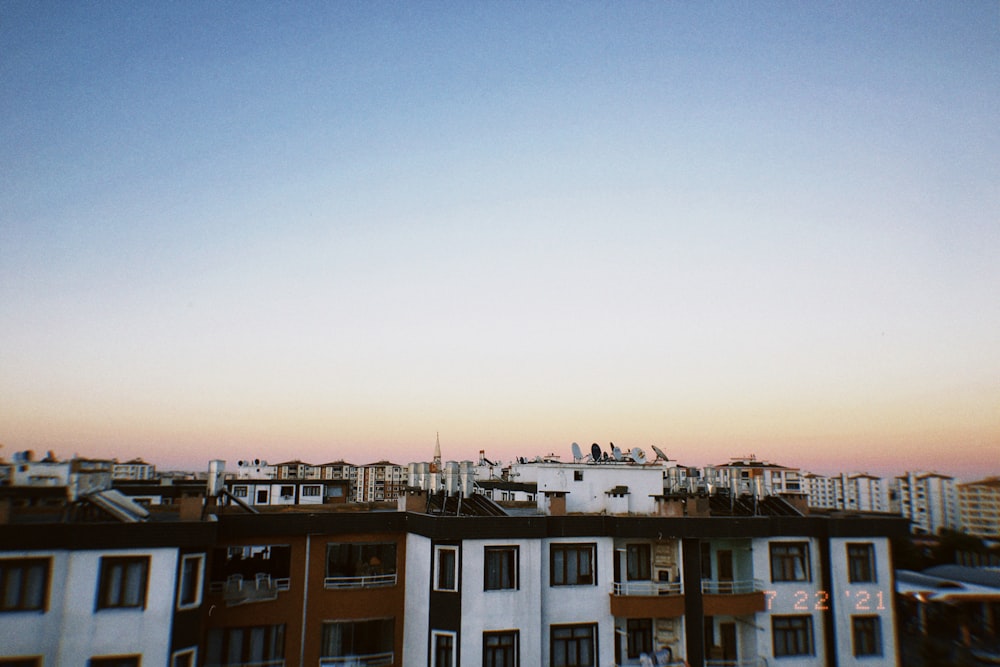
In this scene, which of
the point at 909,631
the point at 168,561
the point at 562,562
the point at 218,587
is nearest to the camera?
the point at 168,561

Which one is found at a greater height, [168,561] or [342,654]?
[168,561]

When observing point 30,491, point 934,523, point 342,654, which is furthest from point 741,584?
point 934,523

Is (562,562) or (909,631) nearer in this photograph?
(562,562)

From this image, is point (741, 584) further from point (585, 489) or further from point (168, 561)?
point (168, 561)

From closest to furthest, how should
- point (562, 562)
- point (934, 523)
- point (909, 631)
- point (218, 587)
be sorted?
1. point (218, 587)
2. point (562, 562)
3. point (909, 631)
4. point (934, 523)

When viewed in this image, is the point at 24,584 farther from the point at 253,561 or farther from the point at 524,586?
the point at 524,586

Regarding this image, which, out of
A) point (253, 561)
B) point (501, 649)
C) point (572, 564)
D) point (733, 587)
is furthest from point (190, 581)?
point (733, 587)

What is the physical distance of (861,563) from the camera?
28.0m

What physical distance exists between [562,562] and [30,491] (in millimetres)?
26478

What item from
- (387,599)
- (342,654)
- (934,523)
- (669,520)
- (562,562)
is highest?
(669,520)

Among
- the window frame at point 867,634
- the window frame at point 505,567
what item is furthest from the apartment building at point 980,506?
the window frame at point 505,567

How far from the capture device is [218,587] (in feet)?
81.6

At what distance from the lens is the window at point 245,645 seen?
24.5 m

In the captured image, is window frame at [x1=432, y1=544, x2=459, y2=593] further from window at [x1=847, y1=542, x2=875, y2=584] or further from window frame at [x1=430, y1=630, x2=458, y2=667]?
window at [x1=847, y1=542, x2=875, y2=584]
